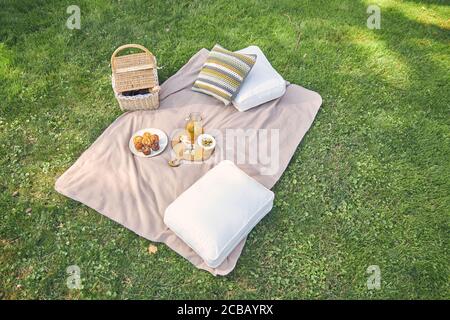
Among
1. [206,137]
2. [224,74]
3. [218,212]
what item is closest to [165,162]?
[206,137]

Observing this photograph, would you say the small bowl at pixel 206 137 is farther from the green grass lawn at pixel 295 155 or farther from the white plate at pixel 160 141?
the green grass lawn at pixel 295 155

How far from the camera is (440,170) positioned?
16.2 ft

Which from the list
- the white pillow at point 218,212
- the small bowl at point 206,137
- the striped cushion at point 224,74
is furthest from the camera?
the striped cushion at point 224,74

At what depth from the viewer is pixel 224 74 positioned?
5.22 m

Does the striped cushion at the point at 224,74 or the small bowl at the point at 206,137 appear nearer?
the small bowl at the point at 206,137

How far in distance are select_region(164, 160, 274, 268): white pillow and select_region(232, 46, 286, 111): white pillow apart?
1.22 meters

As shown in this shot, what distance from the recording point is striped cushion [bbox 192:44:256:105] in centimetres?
517

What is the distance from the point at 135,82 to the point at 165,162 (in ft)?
3.75

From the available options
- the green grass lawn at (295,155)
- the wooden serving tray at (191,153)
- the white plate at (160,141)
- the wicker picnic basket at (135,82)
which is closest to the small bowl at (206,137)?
the wooden serving tray at (191,153)

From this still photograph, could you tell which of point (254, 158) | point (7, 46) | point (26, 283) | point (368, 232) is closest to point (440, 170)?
point (368, 232)

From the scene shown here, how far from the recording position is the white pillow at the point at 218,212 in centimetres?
392

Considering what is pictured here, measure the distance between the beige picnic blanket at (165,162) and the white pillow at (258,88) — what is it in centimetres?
11

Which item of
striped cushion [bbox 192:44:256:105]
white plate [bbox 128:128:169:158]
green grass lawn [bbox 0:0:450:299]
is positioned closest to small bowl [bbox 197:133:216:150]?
white plate [bbox 128:128:169:158]

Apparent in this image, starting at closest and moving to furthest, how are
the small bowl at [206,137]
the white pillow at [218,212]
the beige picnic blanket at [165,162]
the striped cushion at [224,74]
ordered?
the white pillow at [218,212]
the beige picnic blanket at [165,162]
the small bowl at [206,137]
the striped cushion at [224,74]
